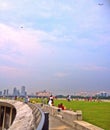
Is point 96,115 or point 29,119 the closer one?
point 29,119

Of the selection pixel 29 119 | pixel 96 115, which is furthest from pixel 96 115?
pixel 29 119

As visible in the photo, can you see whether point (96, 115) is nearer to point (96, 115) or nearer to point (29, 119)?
point (96, 115)

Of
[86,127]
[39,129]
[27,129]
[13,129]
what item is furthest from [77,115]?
[39,129]

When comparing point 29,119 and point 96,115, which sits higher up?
point 29,119

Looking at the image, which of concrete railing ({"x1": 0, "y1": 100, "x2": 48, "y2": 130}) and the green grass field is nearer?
concrete railing ({"x1": 0, "y1": 100, "x2": 48, "y2": 130})

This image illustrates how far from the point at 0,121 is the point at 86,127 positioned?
42.5 m

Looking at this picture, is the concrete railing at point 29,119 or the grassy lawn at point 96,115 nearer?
the concrete railing at point 29,119

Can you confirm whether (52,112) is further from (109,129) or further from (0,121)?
(0,121)

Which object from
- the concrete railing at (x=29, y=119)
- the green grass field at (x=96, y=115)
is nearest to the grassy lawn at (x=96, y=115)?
the green grass field at (x=96, y=115)

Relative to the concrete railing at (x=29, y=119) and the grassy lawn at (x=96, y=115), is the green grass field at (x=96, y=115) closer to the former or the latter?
the grassy lawn at (x=96, y=115)

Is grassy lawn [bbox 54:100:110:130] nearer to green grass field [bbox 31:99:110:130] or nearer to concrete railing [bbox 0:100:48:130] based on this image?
green grass field [bbox 31:99:110:130]

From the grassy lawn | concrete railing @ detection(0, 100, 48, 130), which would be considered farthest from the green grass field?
concrete railing @ detection(0, 100, 48, 130)

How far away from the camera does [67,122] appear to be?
1783cm

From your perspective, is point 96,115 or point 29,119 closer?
point 29,119
